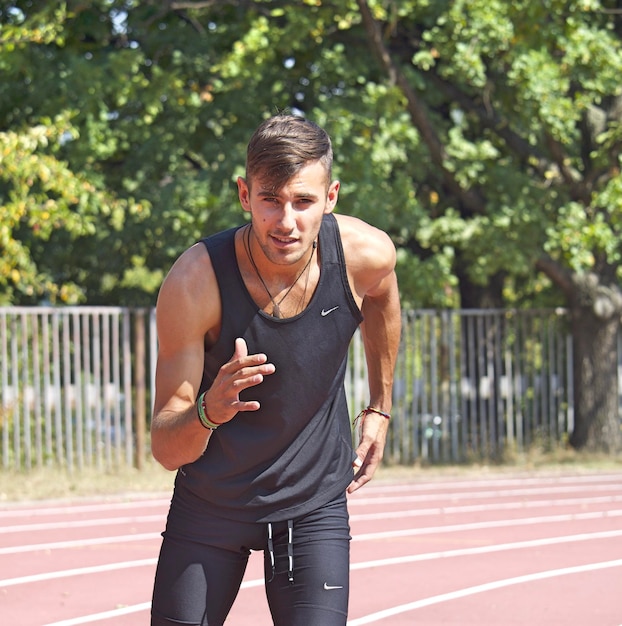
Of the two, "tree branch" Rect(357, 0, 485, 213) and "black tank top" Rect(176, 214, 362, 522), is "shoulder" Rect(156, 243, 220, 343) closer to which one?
"black tank top" Rect(176, 214, 362, 522)

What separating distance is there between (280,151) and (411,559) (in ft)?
21.6

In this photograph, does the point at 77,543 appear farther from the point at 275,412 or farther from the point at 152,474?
the point at 275,412

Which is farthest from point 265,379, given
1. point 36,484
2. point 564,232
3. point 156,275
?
point 156,275

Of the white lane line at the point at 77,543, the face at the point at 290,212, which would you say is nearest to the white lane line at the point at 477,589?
the white lane line at the point at 77,543

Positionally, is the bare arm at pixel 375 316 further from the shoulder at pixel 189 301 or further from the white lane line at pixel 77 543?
the white lane line at pixel 77 543

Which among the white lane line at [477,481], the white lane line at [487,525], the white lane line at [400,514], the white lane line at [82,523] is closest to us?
the white lane line at [487,525]

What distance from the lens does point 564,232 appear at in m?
16.2

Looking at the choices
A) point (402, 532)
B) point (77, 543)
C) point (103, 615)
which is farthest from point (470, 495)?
point (103, 615)

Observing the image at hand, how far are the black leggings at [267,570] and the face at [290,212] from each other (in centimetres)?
76

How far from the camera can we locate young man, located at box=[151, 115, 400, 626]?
347cm

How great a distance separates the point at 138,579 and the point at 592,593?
9.86 feet

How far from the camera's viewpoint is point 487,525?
11531 millimetres

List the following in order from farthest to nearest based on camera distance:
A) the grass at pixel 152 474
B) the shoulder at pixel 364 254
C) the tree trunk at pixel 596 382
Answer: the tree trunk at pixel 596 382 → the grass at pixel 152 474 → the shoulder at pixel 364 254

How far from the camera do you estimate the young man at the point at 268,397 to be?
3475mm
